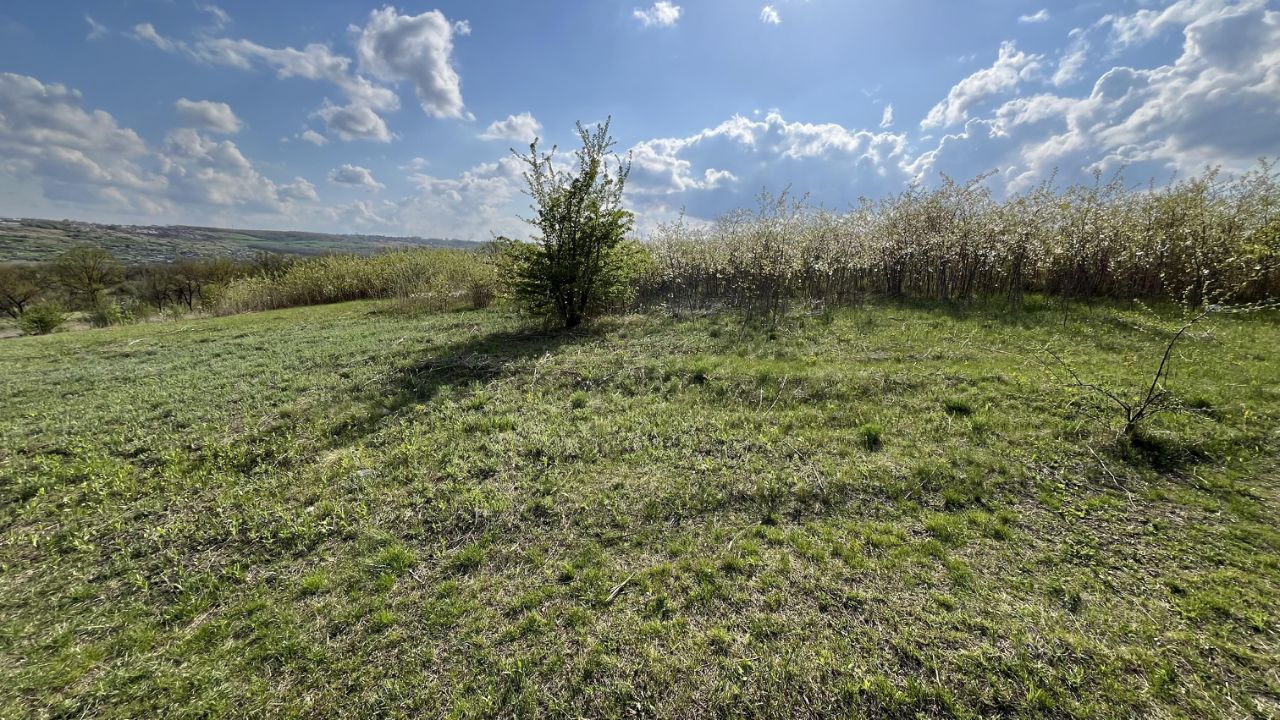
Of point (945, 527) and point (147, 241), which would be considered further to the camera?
point (147, 241)

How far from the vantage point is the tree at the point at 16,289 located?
30.3 meters

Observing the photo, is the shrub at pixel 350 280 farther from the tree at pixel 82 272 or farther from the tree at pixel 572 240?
the tree at pixel 82 272

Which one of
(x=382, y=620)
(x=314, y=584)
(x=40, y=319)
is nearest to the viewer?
(x=382, y=620)

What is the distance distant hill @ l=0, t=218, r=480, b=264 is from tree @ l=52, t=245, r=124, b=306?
36.1 metres

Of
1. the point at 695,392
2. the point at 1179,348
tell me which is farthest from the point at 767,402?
the point at 1179,348

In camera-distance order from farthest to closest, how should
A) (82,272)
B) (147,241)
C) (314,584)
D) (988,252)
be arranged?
(147,241) → (82,272) → (988,252) → (314,584)

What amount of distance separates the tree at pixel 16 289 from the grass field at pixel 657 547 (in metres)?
Result: 41.7

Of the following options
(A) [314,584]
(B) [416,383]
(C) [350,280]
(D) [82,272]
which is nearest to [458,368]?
(B) [416,383]

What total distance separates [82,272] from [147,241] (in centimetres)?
10544

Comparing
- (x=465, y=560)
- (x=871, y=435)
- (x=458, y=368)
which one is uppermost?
(x=871, y=435)

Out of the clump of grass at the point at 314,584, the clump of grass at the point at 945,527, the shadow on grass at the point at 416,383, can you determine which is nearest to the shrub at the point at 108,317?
the shadow on grass at the point at 416,383

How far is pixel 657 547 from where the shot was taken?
137 inches

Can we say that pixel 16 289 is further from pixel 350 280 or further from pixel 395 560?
pixel 395 560

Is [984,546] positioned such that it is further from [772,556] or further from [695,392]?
[695,392]
